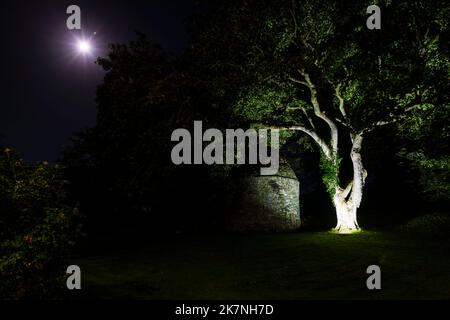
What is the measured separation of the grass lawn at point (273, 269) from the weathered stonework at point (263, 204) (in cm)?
647

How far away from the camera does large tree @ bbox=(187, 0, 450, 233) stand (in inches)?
856

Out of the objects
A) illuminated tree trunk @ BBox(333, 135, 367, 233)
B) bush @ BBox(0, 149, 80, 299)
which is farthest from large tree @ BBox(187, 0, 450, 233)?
bush @ BBox(0, 149, 80, 299)

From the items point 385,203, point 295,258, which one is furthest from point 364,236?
point 385,203

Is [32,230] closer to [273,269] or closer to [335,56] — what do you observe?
[273,269]

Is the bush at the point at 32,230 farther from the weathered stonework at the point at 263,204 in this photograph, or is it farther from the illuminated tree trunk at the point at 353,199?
the weathered stonework at the point at 263,204

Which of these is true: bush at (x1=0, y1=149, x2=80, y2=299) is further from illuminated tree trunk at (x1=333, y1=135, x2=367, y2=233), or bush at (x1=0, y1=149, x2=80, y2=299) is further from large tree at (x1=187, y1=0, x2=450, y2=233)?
illuminated tree trunk at (x1=333, y1=135, x2=367, y2=233)

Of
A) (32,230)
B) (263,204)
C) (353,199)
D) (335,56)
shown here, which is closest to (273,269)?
(32,230)

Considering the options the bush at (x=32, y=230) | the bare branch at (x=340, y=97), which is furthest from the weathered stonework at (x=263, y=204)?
the bush at (x=32, y=230)

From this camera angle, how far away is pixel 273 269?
1530 centimetres

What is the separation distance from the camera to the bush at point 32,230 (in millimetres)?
8875

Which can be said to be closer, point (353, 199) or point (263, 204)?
point (353, 199)

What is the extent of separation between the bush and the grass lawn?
216cm

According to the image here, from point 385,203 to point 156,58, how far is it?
29709mm

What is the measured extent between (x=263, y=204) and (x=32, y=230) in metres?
21.8
